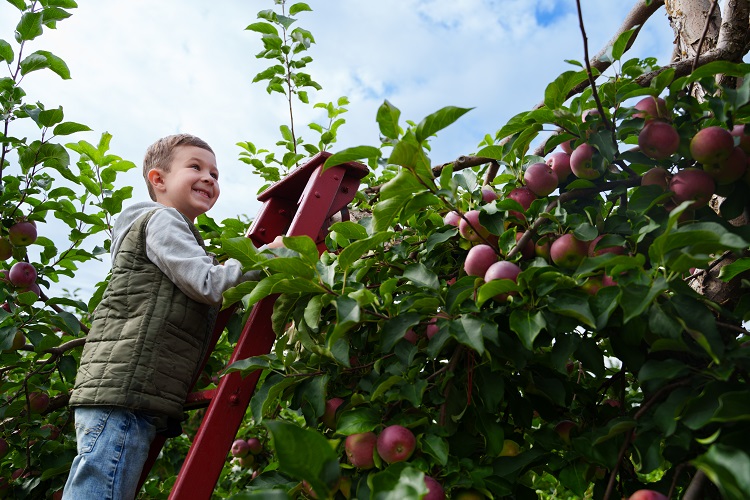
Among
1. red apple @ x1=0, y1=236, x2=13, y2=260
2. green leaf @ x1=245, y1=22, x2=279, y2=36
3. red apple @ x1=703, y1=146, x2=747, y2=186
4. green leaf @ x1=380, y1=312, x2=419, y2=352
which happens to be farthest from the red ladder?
green leaf @ x1=245, y1=22, x2=279, y2=36

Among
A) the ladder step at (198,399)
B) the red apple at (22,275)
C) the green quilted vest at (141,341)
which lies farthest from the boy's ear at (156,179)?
the ladder step at (198,399)

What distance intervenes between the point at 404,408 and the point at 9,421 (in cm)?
178

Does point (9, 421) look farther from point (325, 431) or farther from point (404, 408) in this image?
point (404, 408)

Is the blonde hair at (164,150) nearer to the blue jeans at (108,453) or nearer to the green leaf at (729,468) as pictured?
the blue jeans at (108,453)

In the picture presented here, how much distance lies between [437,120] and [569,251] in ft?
1.06

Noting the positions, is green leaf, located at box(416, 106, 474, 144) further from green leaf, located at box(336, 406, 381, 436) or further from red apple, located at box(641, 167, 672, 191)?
green leaf, located at box(336, 406, 381, 436)

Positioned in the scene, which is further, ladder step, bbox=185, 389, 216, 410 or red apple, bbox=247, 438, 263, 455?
red apple, bbox=247, 438, 263, 455

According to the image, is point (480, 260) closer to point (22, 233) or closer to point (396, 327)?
point (396, 327)

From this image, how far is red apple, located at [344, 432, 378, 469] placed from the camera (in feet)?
3.51

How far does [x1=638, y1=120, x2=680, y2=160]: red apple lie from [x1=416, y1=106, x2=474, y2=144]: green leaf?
0.35m

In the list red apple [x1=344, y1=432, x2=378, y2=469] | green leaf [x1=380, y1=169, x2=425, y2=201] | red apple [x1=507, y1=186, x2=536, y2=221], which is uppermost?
red apple [x1=507, y1=186, x2=536, y2=221]

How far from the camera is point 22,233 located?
90.7 inches

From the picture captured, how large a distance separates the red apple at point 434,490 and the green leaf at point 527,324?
0.26 meters

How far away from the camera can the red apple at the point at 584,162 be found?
1152mm
